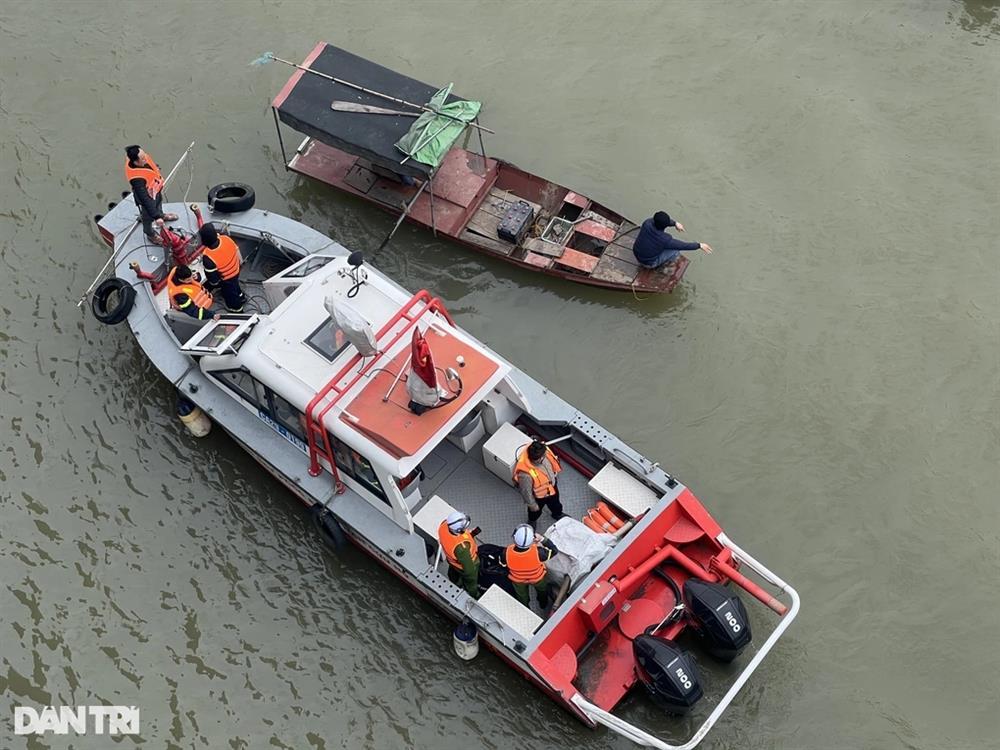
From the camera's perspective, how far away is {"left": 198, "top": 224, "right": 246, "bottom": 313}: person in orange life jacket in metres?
10.8

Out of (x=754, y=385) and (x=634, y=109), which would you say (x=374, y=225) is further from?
(x=754, y=385)

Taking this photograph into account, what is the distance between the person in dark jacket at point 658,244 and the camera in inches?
462

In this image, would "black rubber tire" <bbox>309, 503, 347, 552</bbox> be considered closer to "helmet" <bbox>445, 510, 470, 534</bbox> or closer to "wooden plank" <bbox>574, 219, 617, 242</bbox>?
"helmet" <bbox>445, 510, 470, 534</bbox>

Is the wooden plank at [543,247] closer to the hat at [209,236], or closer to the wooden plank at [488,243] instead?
the wooden plank at [488,243]

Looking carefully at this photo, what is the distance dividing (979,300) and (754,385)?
3.26 m

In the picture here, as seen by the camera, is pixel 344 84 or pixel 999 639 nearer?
pixel 999 639

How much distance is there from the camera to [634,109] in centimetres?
1429

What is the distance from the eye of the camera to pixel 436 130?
12.2 meters

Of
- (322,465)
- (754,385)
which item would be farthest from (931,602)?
(322,465)

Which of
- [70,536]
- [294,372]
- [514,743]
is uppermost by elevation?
[294,372]

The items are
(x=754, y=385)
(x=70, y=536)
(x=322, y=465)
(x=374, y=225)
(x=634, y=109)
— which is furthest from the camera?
(x=634, y=109)

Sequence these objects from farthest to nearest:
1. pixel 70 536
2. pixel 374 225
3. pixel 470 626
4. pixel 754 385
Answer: pixel 374 225, pixel 754 385, pixel 70 536, pixel 470 626

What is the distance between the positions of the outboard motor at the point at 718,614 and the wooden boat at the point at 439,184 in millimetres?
4145

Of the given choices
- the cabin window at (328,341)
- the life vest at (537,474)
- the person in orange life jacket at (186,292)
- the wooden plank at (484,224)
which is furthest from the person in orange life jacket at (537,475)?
the person in orange life jacket at (186,292)
